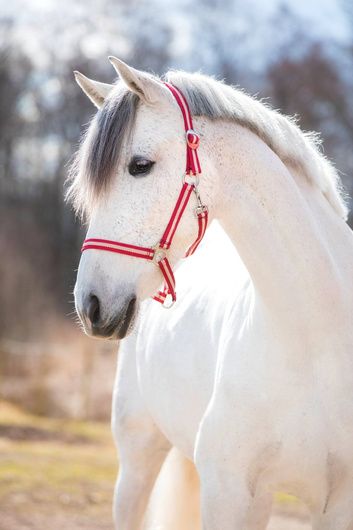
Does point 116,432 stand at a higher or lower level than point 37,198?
lower

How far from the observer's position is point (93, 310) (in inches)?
78.0

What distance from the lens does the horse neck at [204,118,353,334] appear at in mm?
2193

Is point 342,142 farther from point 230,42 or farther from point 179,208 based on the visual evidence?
point 179,208

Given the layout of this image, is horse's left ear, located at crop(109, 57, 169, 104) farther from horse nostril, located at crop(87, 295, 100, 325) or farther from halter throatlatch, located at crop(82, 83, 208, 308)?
horse nostril, located at crop(87, 295, 100, 325)

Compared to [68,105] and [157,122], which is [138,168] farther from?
[68,105]

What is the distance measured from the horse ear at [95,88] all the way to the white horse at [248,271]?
0.03 ft

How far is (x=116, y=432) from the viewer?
354 cm

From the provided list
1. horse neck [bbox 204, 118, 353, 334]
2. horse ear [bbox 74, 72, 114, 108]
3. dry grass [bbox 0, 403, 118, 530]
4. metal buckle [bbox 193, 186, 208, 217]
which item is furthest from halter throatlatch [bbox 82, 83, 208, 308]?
dry grass [bbox 0, 403, 118, 530]

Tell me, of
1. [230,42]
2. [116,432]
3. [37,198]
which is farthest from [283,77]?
[116,432]

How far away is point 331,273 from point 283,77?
52.0 ft

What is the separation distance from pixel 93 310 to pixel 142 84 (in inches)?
28.8

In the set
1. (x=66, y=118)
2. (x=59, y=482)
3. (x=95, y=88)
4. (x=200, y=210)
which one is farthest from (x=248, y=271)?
(x=66, y=118)

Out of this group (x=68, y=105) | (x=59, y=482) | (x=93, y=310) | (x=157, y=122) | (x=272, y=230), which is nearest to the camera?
(x=93, y=310)

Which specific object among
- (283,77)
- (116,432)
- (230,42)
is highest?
(230,42)
